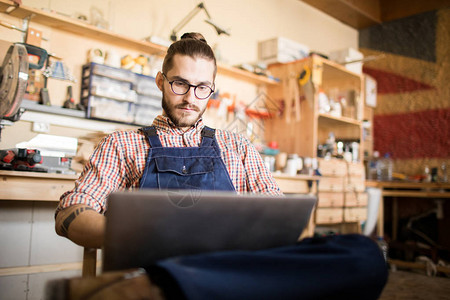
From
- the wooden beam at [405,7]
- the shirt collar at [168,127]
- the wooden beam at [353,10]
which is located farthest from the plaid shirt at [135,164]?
the wooden beam at [405,7]

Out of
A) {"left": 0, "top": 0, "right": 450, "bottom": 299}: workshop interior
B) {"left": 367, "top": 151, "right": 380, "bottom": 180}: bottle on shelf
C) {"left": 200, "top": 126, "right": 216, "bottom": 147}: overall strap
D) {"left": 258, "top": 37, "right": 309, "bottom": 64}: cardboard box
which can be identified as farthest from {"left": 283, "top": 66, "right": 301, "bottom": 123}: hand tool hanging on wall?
{"left": 200, "top": 126, "right": 216, "bottom": 147}: overall strap

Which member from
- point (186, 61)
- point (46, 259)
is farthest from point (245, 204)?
point (46, 259)

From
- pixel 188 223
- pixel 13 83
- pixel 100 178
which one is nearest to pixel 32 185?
pixel 13 83

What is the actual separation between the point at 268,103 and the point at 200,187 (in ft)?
7.89

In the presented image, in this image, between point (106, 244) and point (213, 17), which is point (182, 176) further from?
point (213, 17)

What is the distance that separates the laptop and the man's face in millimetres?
700

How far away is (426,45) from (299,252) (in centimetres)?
429

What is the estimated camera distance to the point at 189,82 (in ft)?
3.89

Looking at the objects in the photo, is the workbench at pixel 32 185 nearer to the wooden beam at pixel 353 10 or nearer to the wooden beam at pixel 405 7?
the wooden beam at pixel 353 10

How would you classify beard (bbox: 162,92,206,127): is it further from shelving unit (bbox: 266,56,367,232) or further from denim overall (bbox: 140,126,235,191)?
shelving unit (bbox: 266,56,367,232)

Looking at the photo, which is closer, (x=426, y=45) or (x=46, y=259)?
(x=46, y=259)

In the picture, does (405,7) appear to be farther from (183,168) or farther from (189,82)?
(183,168)

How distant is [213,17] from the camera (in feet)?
10.1

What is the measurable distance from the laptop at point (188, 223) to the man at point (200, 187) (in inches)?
1.5
